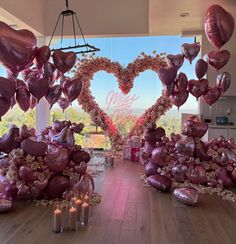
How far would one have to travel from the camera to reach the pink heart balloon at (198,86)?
4402mm

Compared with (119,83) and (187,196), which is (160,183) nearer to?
(187,196)

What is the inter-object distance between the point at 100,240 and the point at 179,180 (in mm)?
2011

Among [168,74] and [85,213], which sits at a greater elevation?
[168,74]

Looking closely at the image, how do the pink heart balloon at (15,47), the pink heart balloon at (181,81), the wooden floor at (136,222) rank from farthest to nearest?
the pink heart balloon at (181,81)
the pink heart balloon at (15,47)
the wooden floor at (136,222)

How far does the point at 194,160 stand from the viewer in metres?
4.18

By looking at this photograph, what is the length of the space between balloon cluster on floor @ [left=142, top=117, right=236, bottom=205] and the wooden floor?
49 centimetres

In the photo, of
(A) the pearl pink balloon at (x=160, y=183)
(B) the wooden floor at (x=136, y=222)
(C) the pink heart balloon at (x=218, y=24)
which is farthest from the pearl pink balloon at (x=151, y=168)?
(C) the pink heart balloon at (x=218, y=24)

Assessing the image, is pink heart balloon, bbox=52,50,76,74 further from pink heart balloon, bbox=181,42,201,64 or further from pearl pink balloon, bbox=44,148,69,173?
pink heart balloon, bbox=181,42,201,64

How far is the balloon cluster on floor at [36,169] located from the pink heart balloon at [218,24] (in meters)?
2.43

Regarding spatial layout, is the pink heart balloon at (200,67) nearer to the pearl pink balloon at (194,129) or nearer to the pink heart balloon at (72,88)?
the pearl pink balloon at (194,129)

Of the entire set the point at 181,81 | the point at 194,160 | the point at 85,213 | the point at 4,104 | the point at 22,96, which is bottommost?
the point at 85,213

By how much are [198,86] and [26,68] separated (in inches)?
97.8

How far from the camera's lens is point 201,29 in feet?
21.1

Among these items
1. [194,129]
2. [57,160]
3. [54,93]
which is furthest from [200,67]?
[57,160]
